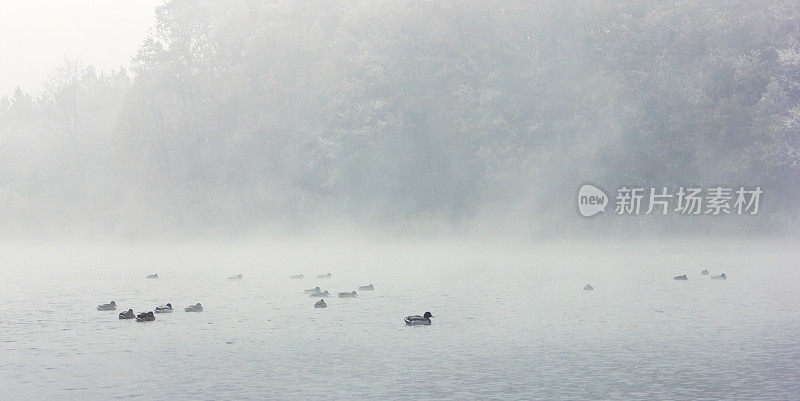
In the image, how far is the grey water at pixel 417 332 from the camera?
18.6m

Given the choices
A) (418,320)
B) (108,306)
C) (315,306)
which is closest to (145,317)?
(108,306)

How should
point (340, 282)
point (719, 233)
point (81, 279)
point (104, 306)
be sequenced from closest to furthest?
point (104, 306) → point (340, 282) → point (81, 279) → point (719, 233)

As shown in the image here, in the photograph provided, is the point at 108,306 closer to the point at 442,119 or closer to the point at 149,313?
the point at 149,313

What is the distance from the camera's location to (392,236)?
6925 centimetres

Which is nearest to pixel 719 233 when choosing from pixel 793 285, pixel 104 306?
pixel 793 285

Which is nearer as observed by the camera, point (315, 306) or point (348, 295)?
point (315, 306)

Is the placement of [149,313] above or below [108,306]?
below

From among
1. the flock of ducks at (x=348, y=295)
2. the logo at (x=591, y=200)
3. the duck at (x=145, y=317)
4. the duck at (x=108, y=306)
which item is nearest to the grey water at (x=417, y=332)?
the duck at (x=145, y=317)

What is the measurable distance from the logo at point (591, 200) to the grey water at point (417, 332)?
21.2 meters

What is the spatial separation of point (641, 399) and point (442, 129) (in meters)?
56.9

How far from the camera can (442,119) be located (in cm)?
7312

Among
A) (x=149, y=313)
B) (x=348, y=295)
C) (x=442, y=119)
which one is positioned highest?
(x=442, y=119)

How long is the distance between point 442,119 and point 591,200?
12994 millimetres

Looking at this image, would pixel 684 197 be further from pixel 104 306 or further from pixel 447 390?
pixel 447 390
